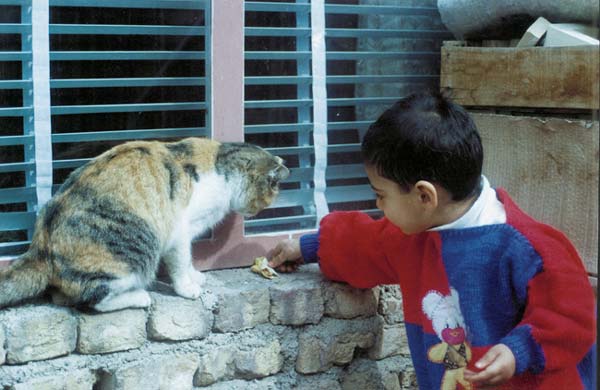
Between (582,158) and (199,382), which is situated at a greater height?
(582,158)

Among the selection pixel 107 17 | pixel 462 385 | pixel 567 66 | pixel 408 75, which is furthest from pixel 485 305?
pixel 107 17

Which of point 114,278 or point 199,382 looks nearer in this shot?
point 114,278

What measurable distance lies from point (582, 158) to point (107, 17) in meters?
1.24

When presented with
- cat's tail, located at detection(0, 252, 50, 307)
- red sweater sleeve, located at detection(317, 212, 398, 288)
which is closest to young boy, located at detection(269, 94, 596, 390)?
red sweater sleeve, located at detection(317, 212, 398, 288)

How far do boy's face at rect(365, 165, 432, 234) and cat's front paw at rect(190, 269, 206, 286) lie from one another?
603mm

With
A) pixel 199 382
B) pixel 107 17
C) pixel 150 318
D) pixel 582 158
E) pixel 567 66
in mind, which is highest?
pixel 107 17

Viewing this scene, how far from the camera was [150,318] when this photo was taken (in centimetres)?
233

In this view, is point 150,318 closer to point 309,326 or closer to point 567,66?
point 309,326

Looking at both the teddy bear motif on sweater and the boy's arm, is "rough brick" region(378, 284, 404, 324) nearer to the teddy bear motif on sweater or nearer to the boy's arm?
the teddy bear motif on sweater

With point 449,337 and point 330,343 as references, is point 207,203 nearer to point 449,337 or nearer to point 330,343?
point 330,343

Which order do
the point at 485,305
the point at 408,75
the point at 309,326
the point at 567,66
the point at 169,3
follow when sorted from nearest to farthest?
the point at 485,305, the point at 567,66, the point at 169,3, the point at 309,326, the point at 408,75

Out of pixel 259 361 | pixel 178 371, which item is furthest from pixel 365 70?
pixel 178 371

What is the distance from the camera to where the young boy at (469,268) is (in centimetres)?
195

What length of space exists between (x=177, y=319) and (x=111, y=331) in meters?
0.18
